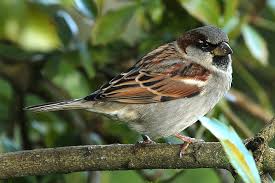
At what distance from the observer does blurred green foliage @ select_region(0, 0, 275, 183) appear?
3941 millimetres

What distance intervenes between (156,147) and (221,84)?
1.13 m

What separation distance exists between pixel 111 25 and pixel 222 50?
0.70 metres

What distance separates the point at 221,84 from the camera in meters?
3.95

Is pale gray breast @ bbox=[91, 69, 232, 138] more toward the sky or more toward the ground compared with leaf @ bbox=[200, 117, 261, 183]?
more toward the ground

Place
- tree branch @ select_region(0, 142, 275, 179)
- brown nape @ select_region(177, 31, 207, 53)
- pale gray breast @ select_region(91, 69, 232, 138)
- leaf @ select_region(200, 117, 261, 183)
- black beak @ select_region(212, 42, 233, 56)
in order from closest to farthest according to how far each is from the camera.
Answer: leaf @ select_region(200, 117, 261, 183) < tree branch @ select_region(0, 142, 275, 179) < pale gray breast @ select_region(91, 69, 232, 138) < black beak @ select_region(212, 42, 233, 56) < brown nape @ select_region(177, 31, 207, 53)

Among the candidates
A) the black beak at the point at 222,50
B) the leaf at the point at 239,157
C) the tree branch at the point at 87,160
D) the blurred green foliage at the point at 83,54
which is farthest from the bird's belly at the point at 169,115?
the leaf at the point at 239,157

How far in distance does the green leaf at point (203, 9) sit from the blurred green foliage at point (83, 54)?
0.5 inches

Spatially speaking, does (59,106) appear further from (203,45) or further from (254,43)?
(254,43)

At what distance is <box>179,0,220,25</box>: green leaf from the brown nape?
28 cm

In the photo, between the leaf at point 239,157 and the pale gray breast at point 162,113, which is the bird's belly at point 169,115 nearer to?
the pale gray breast at point 162,113

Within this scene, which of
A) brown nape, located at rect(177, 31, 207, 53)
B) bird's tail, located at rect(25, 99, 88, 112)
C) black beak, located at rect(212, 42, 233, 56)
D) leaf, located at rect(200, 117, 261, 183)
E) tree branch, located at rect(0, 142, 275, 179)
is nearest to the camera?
leaf, located at rect(200, 117, 261, 183)

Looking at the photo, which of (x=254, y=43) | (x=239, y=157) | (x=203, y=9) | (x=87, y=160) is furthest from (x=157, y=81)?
(x=239, y=157)

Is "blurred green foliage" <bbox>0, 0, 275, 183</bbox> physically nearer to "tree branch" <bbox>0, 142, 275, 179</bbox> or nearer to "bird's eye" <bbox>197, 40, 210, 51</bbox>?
"bird's eye" <bbox>197, 40, 210, 51</bbox>

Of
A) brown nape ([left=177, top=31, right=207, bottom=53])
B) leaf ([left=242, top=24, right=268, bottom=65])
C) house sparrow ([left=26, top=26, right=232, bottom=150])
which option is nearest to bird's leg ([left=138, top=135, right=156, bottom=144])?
house sparrow ([left=26, top=26, right=232, bottom=150])
